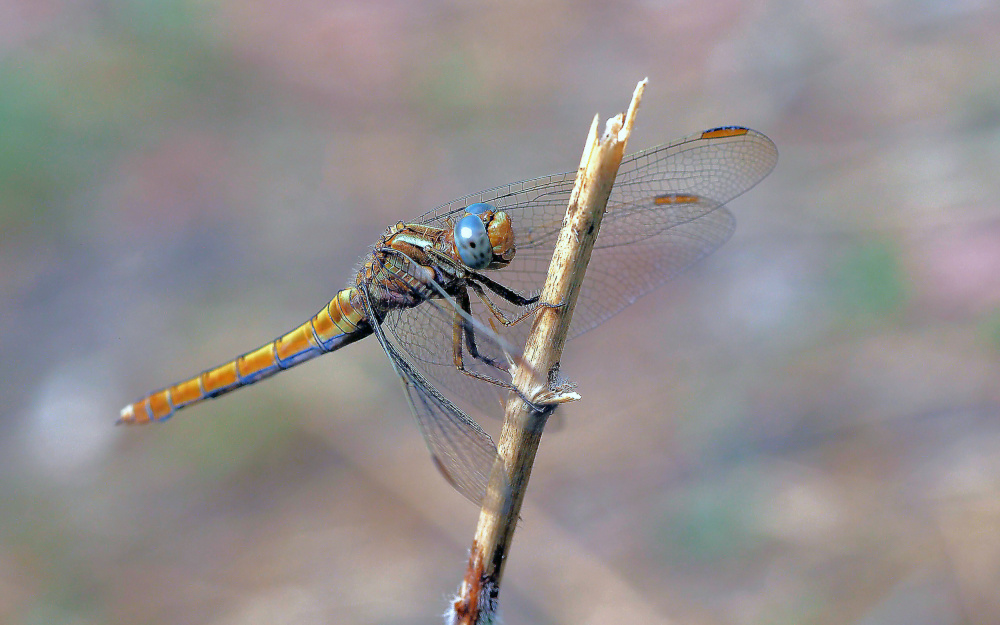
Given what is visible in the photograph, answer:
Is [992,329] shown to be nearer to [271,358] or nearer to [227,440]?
[271,358]

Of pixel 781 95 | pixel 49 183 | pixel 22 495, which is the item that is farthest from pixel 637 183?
pixel 49 183

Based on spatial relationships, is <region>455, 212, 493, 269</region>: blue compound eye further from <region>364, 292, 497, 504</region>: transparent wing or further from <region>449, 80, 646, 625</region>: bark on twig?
<region>449, 80, 646, 625</region>: bark on twig

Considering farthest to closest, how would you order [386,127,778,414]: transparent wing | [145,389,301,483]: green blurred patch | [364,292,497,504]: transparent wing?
[145,389,301,483]: green blurred patch < [386,127,778,414]: transparent wing < [364,292,497,504]: transparent wing

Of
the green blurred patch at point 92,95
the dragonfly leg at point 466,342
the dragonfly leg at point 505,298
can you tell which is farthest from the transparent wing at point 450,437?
the green blurred patch at point 92,95

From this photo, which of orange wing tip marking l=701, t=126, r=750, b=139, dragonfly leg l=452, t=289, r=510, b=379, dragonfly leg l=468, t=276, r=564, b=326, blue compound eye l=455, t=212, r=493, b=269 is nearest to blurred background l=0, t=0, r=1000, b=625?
dragonfly leg l=468, t=276, r=564, b=326

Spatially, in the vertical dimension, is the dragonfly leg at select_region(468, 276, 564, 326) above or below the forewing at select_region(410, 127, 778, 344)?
below

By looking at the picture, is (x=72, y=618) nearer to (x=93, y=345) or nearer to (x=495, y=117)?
(x=93, y=345)

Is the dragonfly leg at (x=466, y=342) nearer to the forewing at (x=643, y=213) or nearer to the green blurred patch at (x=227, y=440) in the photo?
the forewing at (x=643, y=213)

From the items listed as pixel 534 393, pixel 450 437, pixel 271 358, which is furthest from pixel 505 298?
pixel 271 358
